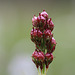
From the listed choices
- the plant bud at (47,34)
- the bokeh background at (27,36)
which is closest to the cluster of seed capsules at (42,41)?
the plant bud at (47,34)

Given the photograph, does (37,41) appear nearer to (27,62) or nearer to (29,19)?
(27,62)

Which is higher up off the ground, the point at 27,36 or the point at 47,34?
the point at 27,36

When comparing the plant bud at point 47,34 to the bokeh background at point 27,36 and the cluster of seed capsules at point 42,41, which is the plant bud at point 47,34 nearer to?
the cluster of seed capsules at point 42,41

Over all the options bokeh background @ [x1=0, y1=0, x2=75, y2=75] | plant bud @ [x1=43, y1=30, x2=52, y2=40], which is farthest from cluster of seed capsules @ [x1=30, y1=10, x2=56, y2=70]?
bokeh background @ [x1=0, y1=0, x2=75, y2=75]


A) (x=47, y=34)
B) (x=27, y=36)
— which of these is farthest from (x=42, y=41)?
(x=27, y=36)

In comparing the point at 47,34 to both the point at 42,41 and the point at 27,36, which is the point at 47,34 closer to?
the point at 42,41

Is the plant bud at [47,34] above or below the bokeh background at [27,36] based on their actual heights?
below
